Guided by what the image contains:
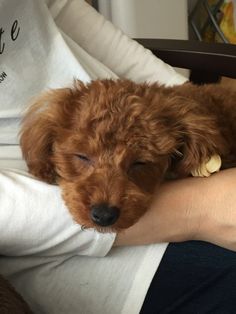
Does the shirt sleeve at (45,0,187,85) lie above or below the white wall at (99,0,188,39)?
above

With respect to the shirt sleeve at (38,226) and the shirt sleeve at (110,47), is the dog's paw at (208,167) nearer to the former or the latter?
the shirt sleeve at (38,226)

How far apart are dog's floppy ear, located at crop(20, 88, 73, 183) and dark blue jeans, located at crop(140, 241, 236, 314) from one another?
251 mm

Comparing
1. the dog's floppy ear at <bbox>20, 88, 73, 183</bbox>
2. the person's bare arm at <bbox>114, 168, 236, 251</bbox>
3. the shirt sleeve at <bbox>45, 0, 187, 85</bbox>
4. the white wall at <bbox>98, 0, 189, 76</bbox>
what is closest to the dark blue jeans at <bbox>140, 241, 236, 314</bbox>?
the person's bare arm at <bbox>114, 168, 236, 251</bbox>

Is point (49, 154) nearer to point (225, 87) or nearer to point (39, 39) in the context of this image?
point (39, 39)

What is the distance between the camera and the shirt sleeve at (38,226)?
0.77 m

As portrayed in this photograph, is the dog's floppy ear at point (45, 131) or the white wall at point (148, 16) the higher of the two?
the dog's floppy ear at point (45, 131)

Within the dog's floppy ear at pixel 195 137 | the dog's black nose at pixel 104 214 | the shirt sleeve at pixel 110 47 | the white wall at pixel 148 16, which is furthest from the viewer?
the white wall at pixel 148 16

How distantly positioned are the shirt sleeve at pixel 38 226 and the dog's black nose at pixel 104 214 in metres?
0.04

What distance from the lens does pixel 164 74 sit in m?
1.13

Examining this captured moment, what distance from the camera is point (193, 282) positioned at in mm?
843

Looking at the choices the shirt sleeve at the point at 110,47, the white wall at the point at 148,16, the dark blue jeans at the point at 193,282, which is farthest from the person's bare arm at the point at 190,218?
the white wall at the point at 148,16

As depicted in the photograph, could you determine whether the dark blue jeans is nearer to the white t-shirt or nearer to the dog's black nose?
the white t-shirt

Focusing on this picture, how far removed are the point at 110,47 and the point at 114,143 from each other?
0.41 m

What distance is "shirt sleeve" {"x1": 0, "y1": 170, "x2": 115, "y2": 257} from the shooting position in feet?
2.54
